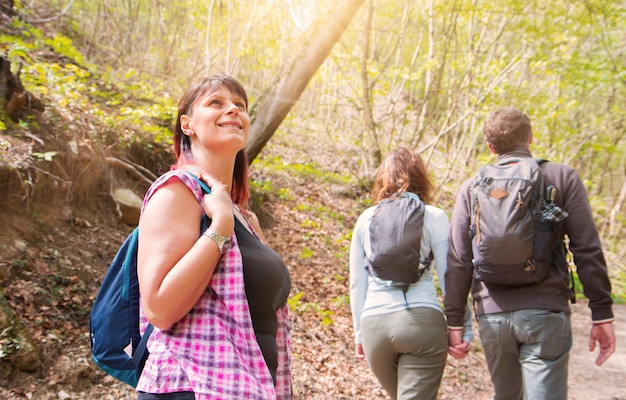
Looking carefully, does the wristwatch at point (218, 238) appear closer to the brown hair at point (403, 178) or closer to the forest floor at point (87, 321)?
the brown hair at point (403, 178)

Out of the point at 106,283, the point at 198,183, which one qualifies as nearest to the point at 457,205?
the point at 198,183

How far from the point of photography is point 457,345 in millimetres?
2721

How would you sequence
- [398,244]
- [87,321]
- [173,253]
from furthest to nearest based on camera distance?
[87,321] → [398,244] → [173,253]

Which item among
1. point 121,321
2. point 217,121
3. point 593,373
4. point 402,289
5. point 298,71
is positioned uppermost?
point 298,71

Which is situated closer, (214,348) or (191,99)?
(214,348)

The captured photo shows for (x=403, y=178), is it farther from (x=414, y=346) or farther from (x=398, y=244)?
(x=414, y=346)

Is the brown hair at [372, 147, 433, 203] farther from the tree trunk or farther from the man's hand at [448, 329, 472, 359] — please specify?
the tree trunk

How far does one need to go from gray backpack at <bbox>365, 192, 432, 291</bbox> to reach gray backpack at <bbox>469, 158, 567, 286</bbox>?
358mm

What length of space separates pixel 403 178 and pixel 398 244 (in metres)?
0.50

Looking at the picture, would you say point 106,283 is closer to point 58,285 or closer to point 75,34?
point 58,285

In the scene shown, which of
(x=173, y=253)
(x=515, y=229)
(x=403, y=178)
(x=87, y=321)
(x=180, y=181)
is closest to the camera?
(x=173, y=253)

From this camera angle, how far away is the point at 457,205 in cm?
283

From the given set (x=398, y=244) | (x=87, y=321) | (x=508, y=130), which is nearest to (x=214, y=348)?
(x=398, y=244)

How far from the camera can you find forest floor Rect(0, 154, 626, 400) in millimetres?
3225
